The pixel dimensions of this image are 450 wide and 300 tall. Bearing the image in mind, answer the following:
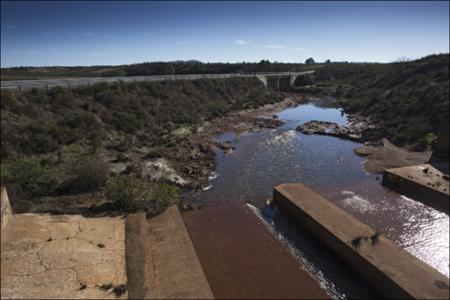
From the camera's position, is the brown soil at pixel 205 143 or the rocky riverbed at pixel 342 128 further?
the rocky riverbed at pixel 342 128

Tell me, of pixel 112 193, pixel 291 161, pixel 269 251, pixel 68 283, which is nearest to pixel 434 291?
pixel 269 251

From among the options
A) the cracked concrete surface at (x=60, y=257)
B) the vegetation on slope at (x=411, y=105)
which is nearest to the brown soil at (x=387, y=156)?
the vegetation on slope at (x=411, y=105)

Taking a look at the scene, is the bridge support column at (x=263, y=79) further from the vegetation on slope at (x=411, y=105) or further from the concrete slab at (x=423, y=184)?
the concrete slab at (x=423, y=184)

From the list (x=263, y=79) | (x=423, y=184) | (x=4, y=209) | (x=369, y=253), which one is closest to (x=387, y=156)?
(x=423, y=184)

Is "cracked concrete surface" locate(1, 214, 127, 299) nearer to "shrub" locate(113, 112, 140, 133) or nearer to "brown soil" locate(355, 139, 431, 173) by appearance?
"shrub" locate(113, 112, 140, 133)

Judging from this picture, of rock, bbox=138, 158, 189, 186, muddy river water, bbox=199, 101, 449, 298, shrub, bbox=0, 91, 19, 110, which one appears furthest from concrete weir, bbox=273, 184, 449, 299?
shrub, bbox=0, 91, 19, 110

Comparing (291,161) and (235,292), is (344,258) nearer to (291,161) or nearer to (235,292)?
(235,292)

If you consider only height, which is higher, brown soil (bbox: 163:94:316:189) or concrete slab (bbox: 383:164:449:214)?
brown soil (bbox: 163:94:316:189)
